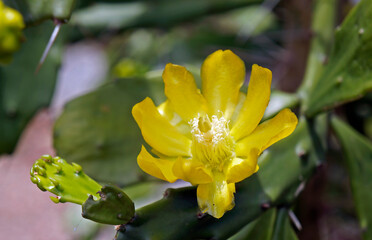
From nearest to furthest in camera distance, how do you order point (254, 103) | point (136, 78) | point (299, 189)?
1. point (254, 103)
2. point (299, 189)
3. point (136, 78)

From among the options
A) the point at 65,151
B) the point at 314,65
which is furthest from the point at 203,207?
the point at 314,65

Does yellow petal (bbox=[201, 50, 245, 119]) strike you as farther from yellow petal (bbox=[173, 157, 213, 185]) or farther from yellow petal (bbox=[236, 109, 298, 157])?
yellow petal (bbox=[173, 157, 213, 185])

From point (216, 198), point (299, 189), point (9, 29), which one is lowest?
point (299, 189)

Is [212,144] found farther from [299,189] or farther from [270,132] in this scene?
[299,189]

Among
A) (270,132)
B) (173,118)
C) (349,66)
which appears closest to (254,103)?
(270,132)

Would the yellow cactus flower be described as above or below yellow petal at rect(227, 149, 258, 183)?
above

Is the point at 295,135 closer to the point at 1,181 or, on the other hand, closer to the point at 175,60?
the point at 175,60

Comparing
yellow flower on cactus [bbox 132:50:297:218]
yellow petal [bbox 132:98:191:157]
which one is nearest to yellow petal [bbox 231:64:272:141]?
yellow flower on cactus [bbox 132:50:297:218]
